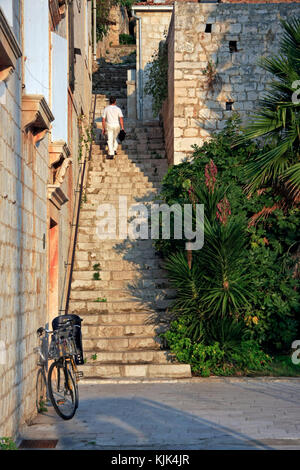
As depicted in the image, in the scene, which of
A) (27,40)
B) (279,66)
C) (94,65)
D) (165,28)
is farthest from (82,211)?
(94,65)

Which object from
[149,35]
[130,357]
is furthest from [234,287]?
[149,35]

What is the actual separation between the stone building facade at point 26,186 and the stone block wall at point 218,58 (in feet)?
13.3

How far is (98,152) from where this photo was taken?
16.1 meters

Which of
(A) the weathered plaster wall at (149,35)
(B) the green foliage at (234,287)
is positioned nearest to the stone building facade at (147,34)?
(A) the weathered plaster wall at (149,35)

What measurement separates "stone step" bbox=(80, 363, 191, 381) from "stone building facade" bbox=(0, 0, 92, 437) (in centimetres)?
97

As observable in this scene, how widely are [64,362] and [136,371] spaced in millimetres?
2493

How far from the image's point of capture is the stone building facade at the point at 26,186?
17.8 ft

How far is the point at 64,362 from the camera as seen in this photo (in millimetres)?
7105

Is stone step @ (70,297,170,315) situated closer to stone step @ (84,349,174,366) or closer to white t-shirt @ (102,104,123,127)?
stone step @ (84,349,174,366)

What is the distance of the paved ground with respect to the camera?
5783mm

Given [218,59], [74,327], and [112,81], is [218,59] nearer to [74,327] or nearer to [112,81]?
[74,327]

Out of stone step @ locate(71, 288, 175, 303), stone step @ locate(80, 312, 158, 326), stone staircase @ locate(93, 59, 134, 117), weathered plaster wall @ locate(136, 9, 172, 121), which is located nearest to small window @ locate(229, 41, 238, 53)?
stone step @ locate(71, 288, 175, 303)

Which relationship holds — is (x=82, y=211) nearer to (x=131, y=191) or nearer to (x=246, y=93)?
(x=131, y=191)
